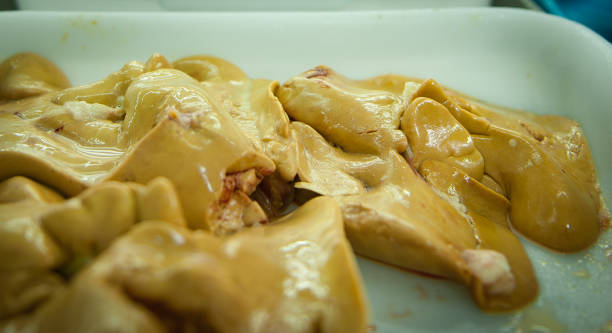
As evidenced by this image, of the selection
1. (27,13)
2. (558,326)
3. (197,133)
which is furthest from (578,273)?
(27,13)

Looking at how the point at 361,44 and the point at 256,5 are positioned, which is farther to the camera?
the point at 256,5

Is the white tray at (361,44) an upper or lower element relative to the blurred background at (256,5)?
lower

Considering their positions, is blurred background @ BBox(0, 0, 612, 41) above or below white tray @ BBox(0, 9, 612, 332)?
above

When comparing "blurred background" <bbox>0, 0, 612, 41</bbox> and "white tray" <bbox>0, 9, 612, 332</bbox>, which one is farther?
"blurred background" <bbox>0, 0, 612, 41</bbox>

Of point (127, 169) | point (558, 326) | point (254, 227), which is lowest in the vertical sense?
point (558, 326)

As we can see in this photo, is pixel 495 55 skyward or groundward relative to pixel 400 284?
skyward

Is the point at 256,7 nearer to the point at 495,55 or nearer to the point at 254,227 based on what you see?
the point at 495,55

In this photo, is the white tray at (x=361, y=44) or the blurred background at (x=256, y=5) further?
the blurred background at (x=256, y=5)

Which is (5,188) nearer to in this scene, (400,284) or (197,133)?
(197,133)

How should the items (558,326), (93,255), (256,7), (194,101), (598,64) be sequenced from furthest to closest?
1. (256,7)
2. (598,64)
3. (194,101)
4. (558,326)
5. (93,255)

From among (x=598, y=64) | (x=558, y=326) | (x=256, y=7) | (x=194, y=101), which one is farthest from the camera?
(x=256, y=7)

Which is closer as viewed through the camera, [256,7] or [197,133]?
[197,133]
